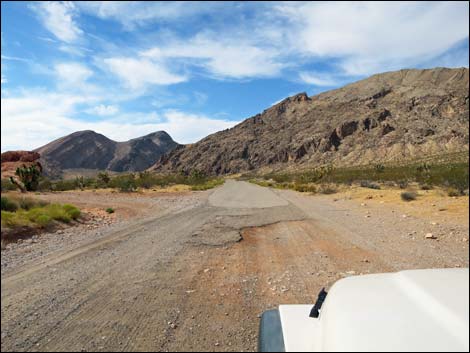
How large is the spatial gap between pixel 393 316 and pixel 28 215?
482cm

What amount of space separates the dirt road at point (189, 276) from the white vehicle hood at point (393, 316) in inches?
48.7

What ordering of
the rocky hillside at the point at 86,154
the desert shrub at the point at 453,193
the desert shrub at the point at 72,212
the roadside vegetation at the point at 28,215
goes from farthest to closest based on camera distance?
the desert shrub at the point at 453,193, the desert shrub at the point at 72,212, the rocky hillside at the point at 86,154, the roadside vegetation at the point at 28,215

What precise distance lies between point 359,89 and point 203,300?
163470 mm

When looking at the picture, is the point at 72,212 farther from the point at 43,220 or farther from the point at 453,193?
the point at 453,193

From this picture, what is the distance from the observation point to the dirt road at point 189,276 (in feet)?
8.05

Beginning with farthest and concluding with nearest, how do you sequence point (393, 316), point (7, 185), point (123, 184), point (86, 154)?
point (123, 184), point (86, 154), point (7, 185), point (393, 316)

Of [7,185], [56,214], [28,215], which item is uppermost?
[7,185]

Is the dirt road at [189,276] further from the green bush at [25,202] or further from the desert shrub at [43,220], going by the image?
the desert shrub at [43,220]

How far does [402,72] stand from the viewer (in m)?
160

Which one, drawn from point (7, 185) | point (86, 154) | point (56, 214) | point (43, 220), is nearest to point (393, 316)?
point (7, 185)

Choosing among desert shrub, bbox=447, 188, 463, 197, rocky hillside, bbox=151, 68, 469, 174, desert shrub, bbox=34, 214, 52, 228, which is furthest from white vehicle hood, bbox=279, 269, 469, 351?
rocky hillside, bbox=151, 68, 469, 174

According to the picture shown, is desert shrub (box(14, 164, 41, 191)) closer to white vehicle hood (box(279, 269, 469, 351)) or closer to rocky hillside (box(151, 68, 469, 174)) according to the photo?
white vehicle hood (box(279, 269, 469, 351))

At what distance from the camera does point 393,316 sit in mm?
1260

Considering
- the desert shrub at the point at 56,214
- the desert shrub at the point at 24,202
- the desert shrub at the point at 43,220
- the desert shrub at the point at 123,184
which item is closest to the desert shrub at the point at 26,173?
the desert shrub at the point at 24,202
